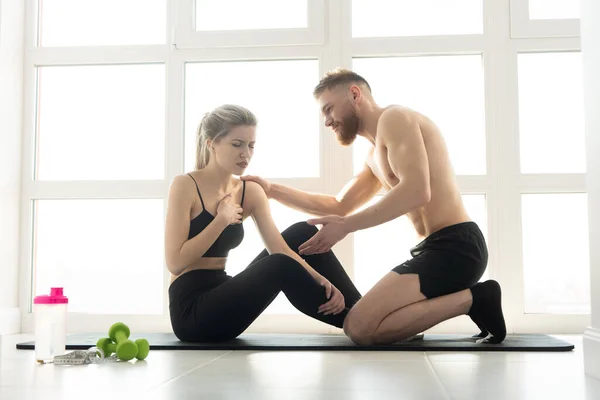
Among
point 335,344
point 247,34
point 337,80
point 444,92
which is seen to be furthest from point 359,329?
point 247,34

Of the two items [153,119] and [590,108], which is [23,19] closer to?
[153,119]

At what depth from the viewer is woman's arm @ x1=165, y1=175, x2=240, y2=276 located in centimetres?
Result: 246

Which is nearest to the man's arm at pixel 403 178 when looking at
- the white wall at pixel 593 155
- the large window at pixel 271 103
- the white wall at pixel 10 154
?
the white wall at pixel 593 155

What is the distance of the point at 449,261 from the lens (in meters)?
2.47

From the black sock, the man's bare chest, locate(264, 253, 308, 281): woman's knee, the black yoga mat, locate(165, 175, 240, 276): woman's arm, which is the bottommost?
the black yoga mat

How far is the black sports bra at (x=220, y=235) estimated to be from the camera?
100 inches

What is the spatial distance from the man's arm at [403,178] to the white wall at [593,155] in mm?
733

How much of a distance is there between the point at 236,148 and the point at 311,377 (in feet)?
3.72

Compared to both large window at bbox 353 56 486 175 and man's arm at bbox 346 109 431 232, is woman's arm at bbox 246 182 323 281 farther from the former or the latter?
large window at bbox 353 56 486 175

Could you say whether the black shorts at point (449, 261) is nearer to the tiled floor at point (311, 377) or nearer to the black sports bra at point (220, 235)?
the tiled floor at point (311, 377)

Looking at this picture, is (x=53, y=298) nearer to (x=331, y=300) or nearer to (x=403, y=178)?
(x=331, y=300)

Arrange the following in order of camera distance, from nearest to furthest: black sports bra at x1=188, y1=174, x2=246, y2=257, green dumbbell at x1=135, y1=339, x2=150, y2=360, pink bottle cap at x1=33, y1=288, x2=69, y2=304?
1. pink bottle cap at x1=33, y1=288, x2=69, y2=304
2. green dumbbell at x1=135, y1=339, x2=150, y2=360
3. black sports bra at x1=188, y1=174, x2=246, y2=257

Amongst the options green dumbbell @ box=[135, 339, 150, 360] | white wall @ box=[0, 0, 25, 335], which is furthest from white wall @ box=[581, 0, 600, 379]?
white wall @ box=[0, 0, 25, 335]

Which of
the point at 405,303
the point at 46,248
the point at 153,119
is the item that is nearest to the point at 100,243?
the point at 46,248
